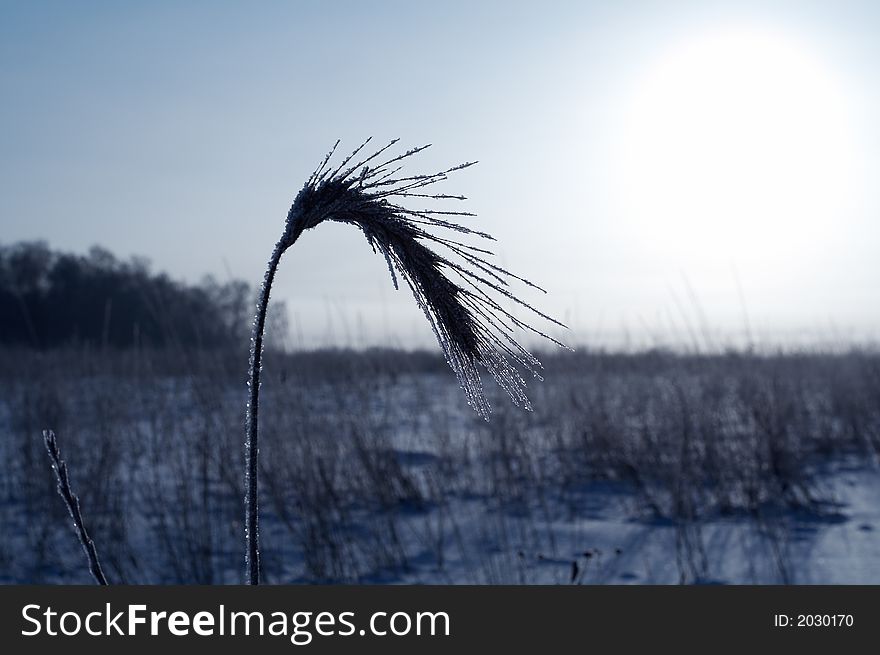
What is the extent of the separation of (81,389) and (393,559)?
3.48 meters

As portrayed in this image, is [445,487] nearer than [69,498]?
No

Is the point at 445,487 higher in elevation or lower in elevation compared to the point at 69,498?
lower

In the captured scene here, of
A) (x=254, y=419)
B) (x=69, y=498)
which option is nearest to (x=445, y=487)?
(x=69, y=498)

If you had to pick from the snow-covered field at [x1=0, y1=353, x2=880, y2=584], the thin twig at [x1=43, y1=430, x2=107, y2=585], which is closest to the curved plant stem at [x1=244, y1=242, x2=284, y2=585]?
the thin twig at [x1=43, y1=430, x2=107, y2=585]

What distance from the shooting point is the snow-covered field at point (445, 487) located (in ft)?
12.3

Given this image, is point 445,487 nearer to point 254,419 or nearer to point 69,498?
point 69,498

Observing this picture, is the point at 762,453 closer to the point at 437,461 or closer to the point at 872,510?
the point at 872,510

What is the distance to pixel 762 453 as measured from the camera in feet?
16.4

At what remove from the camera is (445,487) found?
16.4 ft

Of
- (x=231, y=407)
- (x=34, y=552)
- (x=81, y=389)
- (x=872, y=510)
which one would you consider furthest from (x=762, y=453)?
(x=81, y=389)

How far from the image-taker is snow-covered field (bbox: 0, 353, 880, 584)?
12.3 feet

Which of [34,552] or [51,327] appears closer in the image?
[34,552]

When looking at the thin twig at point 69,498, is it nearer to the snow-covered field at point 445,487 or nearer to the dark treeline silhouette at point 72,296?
the snow-covered field at point 445,487

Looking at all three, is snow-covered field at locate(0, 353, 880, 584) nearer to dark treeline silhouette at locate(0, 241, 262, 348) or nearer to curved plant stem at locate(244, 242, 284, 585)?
curved plant stem at locate(244, 242, 284, 585)
